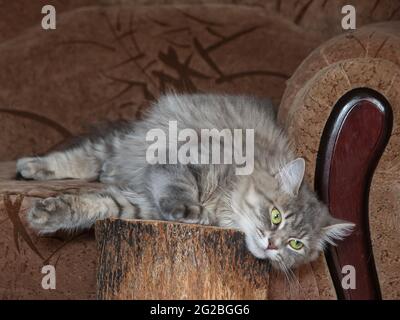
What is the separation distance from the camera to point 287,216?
69.8 inches

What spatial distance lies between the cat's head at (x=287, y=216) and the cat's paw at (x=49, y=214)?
49 centimetres

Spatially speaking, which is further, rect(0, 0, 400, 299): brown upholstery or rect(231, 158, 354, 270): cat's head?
rect(0, 0, 400, 299): brown upholstery

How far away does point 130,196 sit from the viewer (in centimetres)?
202

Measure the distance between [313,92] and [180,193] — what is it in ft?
1.55

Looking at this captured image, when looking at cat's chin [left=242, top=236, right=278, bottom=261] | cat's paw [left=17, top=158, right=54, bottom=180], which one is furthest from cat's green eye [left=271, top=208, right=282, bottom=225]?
cat's paw [left=17, top=158, right=54, bottom=180]

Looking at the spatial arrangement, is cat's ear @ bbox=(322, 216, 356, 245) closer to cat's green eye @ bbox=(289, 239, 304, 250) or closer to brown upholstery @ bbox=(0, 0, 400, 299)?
cat's green eye @ bbox=(289, 239, 304, 250)

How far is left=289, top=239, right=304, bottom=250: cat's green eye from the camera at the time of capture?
5.84 feet

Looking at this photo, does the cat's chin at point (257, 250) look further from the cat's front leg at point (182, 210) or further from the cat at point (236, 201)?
the cat's front leg at point (182, 210)

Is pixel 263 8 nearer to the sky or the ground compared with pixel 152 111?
nearer to the sky

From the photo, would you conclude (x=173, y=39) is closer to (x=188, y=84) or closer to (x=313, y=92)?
(x=188, y=84)

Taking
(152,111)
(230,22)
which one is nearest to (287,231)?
(152,111)

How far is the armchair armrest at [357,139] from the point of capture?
1723 mm

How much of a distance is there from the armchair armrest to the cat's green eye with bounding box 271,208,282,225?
15cm
